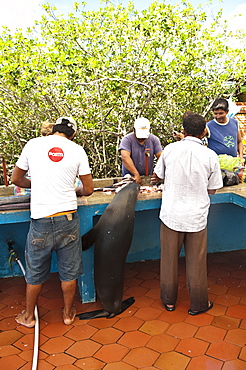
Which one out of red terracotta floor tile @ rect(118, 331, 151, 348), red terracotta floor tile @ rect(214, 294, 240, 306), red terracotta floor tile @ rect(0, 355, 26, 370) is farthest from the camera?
red terracotta floor tile @ rect(214, 294, 240, 306)

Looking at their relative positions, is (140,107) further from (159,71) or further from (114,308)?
(114,308)

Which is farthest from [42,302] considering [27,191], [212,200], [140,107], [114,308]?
[140,107]

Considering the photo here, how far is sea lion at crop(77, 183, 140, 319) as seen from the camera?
3.28m

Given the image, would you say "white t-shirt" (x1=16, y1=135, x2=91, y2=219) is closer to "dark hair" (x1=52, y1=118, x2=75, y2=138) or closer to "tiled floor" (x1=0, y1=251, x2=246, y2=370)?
"dark hair" (x1=52, y1=118, x2=75, y2=138)

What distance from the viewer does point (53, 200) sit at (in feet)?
9.67

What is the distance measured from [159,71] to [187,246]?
4.06 meters

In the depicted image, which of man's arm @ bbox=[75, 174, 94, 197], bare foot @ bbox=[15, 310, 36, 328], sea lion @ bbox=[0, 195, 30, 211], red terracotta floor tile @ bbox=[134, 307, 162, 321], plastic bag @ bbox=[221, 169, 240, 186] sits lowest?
red terracotta floor tile @ bbox=[134, 307, 162, 321]

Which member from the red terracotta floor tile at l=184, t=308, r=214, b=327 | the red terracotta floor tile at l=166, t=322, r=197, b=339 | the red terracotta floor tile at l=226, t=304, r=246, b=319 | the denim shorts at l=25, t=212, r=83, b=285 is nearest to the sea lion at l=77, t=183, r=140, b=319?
the denim shorts at l=25, t=212, r=83, b=285

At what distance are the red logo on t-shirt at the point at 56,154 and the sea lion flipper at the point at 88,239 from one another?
2.85ft

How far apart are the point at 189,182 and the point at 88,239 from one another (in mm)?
1143

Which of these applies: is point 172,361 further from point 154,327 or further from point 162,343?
point 154,327

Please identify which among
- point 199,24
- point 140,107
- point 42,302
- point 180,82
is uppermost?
point 199,24

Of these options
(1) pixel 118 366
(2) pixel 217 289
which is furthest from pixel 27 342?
(2) pixel 217 289

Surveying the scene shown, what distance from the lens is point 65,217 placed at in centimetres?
301
